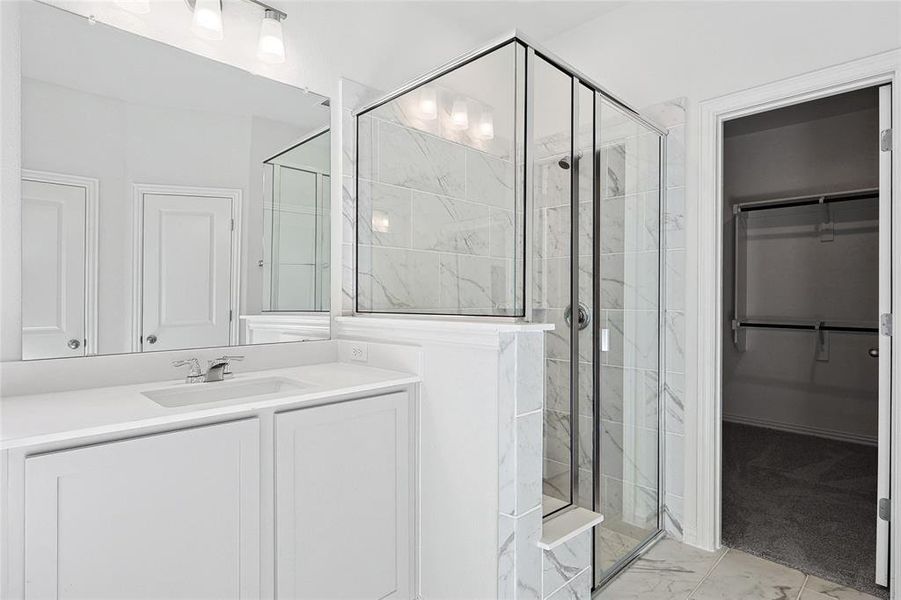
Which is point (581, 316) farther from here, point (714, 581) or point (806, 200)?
point (806, 200)

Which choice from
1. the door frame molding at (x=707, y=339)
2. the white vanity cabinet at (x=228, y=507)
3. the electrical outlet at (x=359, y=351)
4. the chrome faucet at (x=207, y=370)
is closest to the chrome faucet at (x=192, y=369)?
the chrome faucet at (x=207, y=370)

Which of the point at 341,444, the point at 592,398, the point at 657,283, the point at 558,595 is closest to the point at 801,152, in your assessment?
the point at 657,283

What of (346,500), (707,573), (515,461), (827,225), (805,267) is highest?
(827,225)

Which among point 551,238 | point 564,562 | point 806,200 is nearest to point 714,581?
point 564,562

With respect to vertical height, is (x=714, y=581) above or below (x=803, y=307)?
below

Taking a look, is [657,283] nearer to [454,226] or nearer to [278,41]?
[454,226]

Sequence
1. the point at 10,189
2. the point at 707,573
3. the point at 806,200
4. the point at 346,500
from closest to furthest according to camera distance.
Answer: the point at 10,189
the point at 346,500
the point at 707,573
the point at 806,200

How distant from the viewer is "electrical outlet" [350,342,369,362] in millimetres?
1993

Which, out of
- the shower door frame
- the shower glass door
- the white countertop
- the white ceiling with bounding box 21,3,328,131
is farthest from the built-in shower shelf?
the white ceiling with bounding box 21,3,328,131

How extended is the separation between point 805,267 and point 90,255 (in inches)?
184

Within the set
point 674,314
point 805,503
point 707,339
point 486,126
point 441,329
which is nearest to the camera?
point 441,329

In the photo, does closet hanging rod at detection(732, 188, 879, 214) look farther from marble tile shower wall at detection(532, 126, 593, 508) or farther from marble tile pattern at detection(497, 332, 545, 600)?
marble tile pattern at detection(497, 332, 545, 600)

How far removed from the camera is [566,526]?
68.0 inches

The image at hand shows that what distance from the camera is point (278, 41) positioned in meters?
1.96
